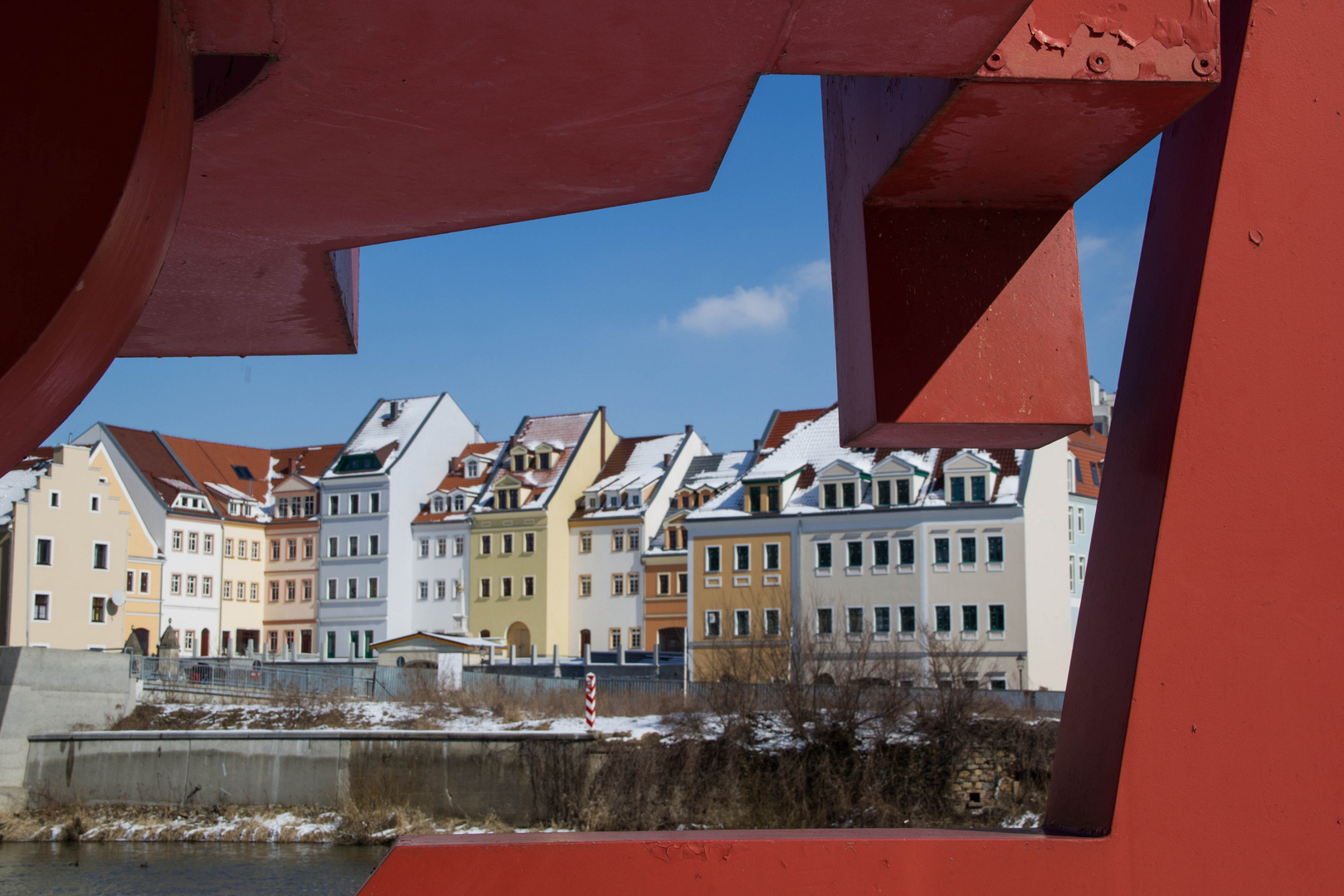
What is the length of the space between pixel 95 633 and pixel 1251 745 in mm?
50217

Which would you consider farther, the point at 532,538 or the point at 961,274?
the point at 532,538

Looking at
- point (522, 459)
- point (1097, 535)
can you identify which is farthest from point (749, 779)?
point (522, 459)

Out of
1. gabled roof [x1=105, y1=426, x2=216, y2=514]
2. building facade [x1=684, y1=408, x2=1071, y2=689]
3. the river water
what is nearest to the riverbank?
the river water

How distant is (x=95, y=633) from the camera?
47.6m

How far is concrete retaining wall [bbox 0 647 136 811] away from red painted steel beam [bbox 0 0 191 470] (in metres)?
34.8

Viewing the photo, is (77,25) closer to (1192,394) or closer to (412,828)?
(1192,394)

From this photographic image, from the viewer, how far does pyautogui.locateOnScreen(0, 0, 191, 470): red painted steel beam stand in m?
2.71

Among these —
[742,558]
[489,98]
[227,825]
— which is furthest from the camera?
[742,558]

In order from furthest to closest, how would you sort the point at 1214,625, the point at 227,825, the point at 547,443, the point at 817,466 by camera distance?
the point at 547,443 < the point at 817,466 < the point at 227,825 < the point at 1214,625

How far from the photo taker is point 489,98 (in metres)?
3.64

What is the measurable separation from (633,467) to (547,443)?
434cm

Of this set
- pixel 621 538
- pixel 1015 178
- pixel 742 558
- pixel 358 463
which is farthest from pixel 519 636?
pixel 1015 178

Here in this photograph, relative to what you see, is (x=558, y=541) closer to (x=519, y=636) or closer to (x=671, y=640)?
(x=519, y=636)

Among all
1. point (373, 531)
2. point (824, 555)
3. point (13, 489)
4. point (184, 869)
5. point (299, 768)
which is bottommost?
point (184, 869)
